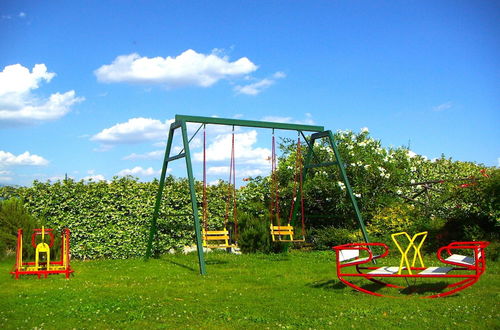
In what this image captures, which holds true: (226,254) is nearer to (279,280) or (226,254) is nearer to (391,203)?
(279,280)

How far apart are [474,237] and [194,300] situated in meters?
8.07

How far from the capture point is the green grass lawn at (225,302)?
6.57 metres

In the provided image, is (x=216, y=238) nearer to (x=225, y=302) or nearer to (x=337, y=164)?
(x=337, y=164)

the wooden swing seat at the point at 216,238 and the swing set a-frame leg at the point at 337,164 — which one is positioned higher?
the swing set a-frame leg at the point at 337,164

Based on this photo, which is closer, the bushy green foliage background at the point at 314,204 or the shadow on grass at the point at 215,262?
the shadow on grass at the point at 215,262

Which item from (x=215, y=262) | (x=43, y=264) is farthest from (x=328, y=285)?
(x=43, y=264)

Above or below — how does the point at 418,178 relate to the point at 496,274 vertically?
above

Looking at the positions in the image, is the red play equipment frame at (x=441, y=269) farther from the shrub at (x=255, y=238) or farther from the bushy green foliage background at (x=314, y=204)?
the shrub at (x=255, y=238)

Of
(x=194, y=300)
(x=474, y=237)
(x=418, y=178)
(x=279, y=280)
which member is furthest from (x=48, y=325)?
(x=418, y=178)

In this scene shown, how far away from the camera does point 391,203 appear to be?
52.7 feet

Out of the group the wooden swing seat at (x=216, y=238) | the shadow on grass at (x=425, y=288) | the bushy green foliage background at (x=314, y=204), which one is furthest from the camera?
the bushy green foliage background at (x=314, y=204)

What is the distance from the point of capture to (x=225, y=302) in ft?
25.7

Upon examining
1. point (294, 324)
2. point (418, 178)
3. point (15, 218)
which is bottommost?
point (294, 324)

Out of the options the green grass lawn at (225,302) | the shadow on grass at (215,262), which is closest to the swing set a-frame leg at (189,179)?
the green grass lawn at (225,302)
